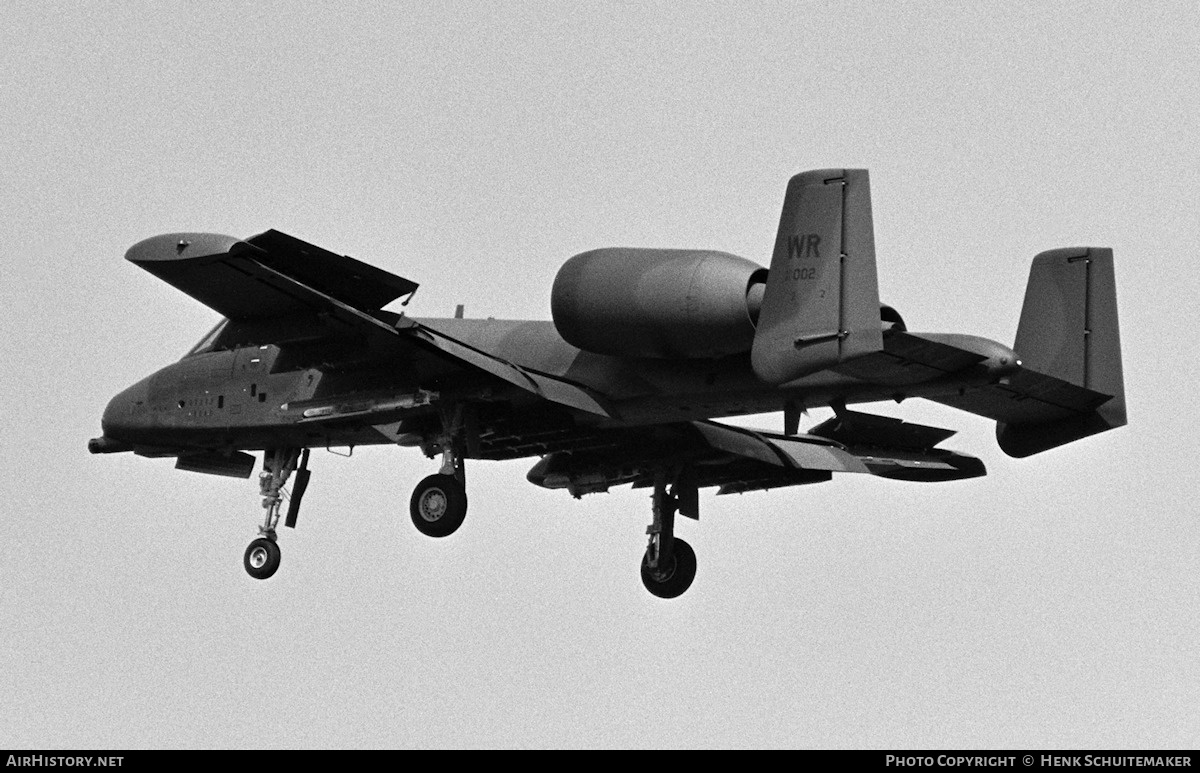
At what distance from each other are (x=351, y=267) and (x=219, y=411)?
6.46 meters

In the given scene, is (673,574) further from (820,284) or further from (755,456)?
(820,284)

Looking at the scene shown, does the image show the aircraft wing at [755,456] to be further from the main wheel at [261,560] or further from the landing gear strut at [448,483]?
the main wheel at [261,560]

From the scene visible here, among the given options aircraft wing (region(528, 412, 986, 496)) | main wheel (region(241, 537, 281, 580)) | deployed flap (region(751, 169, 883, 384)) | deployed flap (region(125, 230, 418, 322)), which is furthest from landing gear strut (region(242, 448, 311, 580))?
deployed flap (region(751, 169, 883, 384))

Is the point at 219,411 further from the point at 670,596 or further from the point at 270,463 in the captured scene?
the point at 670,596

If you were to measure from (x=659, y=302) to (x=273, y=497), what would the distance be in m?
9.39

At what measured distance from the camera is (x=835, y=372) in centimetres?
3438

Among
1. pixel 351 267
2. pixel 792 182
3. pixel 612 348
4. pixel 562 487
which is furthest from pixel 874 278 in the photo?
pixel 562 487

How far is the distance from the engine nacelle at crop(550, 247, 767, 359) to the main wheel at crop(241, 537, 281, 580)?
7.63 m

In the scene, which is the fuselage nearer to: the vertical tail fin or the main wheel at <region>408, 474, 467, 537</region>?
the main wheel at <region>408, 474, 467, 537</region>

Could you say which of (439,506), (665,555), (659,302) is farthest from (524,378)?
(665,555)

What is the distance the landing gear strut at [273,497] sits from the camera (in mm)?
40812

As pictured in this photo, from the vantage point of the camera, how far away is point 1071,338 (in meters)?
36.4

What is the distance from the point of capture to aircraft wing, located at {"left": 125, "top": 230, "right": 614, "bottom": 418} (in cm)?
3475

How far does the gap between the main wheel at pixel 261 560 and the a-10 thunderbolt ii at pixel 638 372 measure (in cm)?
3
